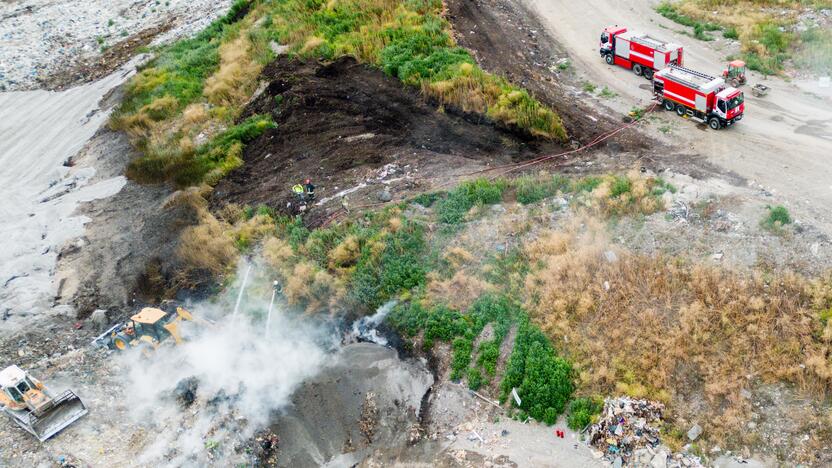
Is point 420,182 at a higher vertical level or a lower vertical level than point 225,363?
higher

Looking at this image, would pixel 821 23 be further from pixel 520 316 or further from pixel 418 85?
pixel 520 316

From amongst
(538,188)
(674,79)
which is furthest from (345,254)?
(674,79)

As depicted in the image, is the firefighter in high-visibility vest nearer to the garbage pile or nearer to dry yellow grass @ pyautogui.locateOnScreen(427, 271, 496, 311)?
dry yellow grass @ pyautogui.locateOnScreen(427, 271, 496, 311)

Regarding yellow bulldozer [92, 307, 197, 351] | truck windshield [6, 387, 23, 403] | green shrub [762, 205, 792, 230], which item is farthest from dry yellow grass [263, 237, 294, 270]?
green shrub [762, 205, 792, 230]

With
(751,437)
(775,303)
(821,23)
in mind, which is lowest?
(751,437)

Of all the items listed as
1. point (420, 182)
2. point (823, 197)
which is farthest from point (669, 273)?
point (420, 182)

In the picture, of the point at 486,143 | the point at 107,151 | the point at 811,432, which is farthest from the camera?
the point at 107,151

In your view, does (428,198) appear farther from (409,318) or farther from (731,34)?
(731,34)
